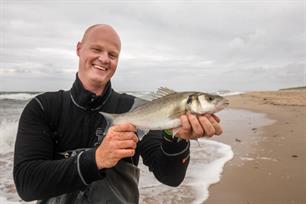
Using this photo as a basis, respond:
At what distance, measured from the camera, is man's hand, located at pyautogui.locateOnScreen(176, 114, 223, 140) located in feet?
9.87

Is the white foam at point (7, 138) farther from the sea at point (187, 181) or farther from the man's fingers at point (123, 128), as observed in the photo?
the man's fingers at point (123, 128)

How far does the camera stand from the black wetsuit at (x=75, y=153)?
9.15ft

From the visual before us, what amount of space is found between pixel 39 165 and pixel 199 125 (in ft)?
4.55

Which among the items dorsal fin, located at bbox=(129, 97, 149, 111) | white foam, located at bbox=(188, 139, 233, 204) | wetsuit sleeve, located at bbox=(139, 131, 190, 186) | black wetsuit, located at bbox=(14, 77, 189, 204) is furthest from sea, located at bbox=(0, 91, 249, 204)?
dorsal fin, located at bbox=(129, 97, 149, 111)

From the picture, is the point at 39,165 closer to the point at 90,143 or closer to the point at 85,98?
the point at 90,143

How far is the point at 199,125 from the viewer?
301 centimetres

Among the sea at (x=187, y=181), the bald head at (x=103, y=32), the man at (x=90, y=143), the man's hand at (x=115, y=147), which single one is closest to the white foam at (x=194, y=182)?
the sea at (x=187, y=181)

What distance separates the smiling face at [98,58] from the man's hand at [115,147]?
2.91 feet

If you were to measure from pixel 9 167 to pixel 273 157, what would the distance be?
7144mm

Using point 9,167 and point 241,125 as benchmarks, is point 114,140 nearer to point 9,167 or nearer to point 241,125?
point 9,167

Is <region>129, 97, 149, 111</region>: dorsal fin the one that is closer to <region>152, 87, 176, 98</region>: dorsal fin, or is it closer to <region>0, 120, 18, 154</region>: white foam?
<region>152, 87, 176, 98</region>: dorsal fin

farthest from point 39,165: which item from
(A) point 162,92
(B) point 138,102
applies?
(A) point 162,92

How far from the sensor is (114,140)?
2727 mm

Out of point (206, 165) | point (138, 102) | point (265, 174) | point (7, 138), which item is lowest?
point (7, 138)
